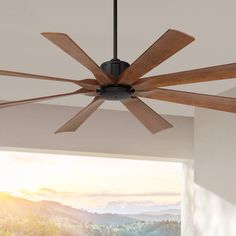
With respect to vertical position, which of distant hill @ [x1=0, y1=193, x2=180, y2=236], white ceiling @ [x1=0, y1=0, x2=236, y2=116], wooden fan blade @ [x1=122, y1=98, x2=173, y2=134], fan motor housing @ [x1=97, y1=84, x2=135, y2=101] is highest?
white ceiling @ [x1=0, y1=0, x2=236, y2=116]

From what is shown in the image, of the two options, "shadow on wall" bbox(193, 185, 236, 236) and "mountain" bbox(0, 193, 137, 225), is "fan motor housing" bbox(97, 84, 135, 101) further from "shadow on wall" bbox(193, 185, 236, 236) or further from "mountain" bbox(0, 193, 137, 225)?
"mountain" bbox(0, 193, 137, 225)

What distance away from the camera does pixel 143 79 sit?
1935 millimetres

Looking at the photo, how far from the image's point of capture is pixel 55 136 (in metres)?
4.47

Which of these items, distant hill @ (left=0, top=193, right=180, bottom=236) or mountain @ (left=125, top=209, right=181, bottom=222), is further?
mountain @ (left=125, top=209, right=181, bottom=222)

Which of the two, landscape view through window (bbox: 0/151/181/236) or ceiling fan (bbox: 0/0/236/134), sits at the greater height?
landscape view through window (bbox: 0/151/181/236)

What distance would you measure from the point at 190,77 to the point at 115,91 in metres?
0.29

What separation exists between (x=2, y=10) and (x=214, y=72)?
4.27ft

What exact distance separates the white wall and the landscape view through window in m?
1.11

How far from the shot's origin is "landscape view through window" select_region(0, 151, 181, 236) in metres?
5.17

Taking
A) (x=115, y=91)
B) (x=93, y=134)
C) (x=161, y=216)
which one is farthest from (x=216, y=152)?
(x=115, y=91)

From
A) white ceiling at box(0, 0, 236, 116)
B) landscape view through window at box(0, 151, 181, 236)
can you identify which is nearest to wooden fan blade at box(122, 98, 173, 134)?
white ceiling at box(0, 0, 236, 116)

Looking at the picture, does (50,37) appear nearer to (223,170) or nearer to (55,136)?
(223,170)

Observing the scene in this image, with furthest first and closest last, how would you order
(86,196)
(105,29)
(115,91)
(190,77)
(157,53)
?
A: (86,196), (105,29), (115,91), (190,77), (157,53)

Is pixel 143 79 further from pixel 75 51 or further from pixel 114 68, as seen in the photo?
pixel 75 51
